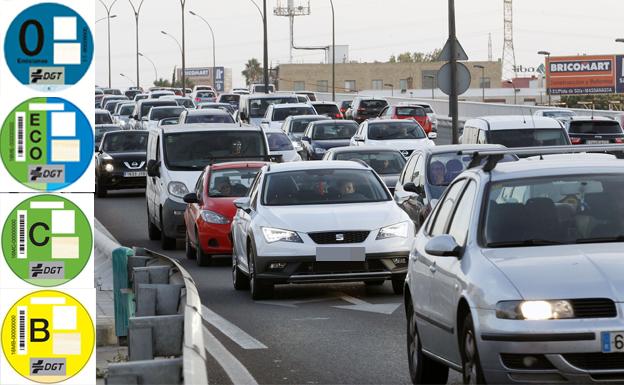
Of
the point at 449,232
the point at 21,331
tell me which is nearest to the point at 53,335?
the point at 21,331

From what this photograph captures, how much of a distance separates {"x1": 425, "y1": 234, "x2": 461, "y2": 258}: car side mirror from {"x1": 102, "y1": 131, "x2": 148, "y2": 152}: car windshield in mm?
31545

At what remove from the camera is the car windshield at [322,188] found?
1692cm

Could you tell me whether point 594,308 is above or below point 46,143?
below

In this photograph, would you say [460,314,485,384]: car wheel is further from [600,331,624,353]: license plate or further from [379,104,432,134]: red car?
[379,104,432,134]: red car

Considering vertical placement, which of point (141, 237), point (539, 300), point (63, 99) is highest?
point (63, 99)

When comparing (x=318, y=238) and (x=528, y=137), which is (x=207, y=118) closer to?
(x=528, y=137)

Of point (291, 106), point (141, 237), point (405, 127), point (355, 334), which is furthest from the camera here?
point (291, 106)

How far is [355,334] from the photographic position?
12625mm

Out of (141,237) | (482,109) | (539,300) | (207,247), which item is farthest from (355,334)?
(482,109)

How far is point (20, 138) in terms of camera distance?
12.1ft

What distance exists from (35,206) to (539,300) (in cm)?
397

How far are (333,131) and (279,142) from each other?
378cm

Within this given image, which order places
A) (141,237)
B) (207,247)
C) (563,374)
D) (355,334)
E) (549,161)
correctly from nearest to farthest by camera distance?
1. (563,374)
2. (549,161)
3. (355,334)
4. (207,247)
5. (141,237)

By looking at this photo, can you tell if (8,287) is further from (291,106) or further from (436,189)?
(291,106)
